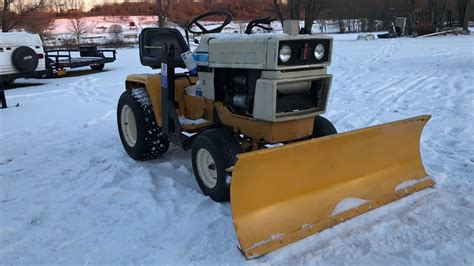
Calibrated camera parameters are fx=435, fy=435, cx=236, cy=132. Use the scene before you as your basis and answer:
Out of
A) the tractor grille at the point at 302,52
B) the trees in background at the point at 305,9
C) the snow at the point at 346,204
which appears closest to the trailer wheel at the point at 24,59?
the tractor grille at the point at 302,52

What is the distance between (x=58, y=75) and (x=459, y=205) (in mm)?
12749

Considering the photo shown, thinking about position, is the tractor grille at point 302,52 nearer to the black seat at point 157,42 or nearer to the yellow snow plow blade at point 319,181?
the yellow snow plow blade at point 319,181

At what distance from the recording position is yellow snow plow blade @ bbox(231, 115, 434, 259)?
2.90 metres

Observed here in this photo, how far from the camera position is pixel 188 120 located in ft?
14.1

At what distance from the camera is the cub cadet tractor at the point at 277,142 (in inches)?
117

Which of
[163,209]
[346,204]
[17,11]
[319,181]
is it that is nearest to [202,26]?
[163,209]

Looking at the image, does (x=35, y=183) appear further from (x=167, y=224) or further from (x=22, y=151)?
(x=167, y=224)

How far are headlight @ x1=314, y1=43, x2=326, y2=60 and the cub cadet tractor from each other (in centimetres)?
1

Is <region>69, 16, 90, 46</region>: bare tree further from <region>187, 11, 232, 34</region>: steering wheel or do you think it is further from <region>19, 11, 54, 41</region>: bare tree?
<region>187, 11, 232, 34</region>: steering wheel

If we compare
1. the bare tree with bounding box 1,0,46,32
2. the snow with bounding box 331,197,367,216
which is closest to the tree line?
the bare tree with bounding box 1,0,46,32

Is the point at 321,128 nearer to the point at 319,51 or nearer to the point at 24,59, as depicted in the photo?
the point at 319,51

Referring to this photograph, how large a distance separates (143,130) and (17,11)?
84.7 feet

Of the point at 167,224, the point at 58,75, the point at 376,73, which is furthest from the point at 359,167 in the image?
the point at 58,75

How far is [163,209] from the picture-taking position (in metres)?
3.55
